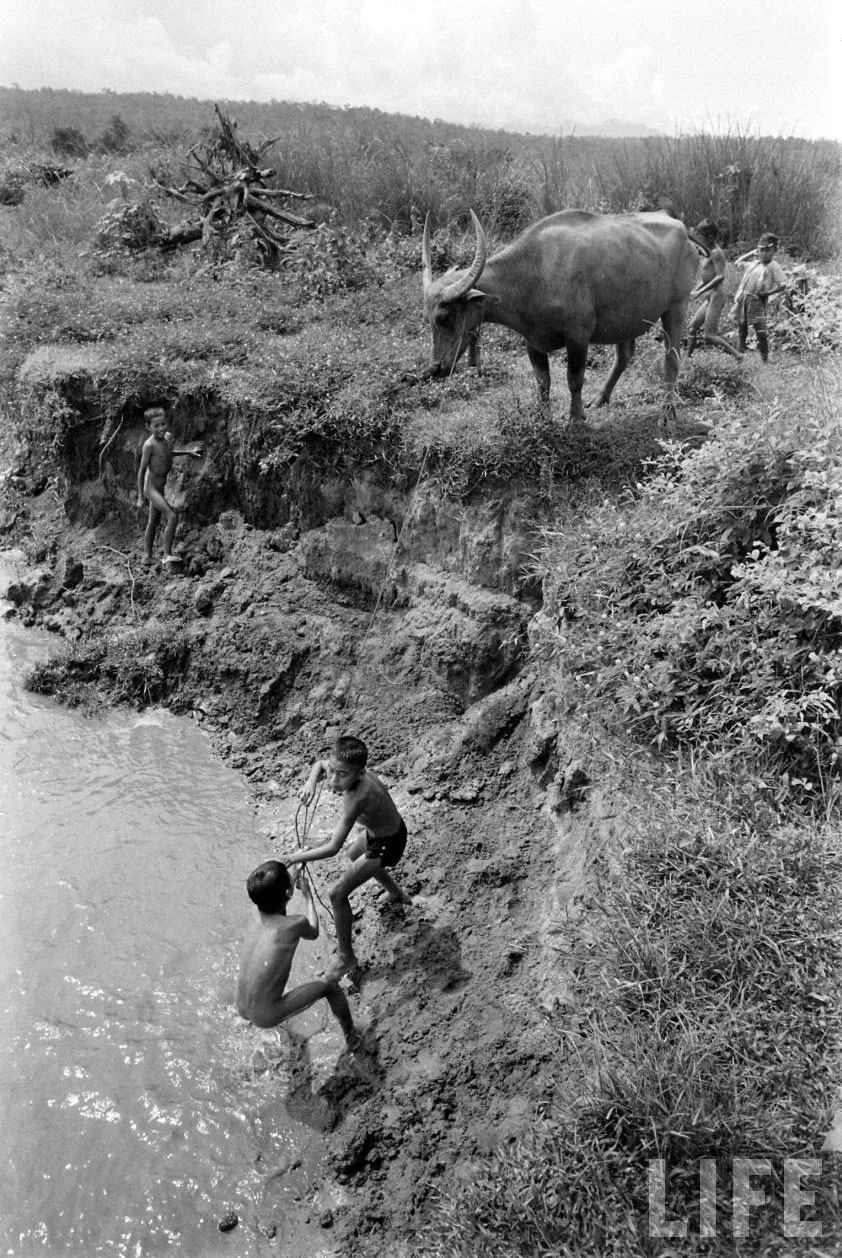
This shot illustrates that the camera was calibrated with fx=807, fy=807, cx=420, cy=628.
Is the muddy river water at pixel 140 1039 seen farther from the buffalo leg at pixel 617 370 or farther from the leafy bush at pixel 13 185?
the leafy bush at pixel 13 185

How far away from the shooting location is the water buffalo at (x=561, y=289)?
6.47 metres

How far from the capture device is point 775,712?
398 cm

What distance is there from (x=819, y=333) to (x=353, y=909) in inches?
202

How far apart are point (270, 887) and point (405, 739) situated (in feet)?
7.66

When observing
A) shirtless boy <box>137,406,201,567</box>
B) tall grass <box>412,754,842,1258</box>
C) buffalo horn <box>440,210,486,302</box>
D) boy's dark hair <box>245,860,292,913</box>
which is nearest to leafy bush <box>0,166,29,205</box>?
shirtless boy <box>137,406,201,567</box>

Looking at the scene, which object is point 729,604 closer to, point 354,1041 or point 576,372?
A: point 576,372

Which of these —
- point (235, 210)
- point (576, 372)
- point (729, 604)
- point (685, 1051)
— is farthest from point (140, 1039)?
point (235, 210)

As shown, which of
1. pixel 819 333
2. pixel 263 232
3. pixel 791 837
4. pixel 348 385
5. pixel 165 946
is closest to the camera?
pixel 791 837

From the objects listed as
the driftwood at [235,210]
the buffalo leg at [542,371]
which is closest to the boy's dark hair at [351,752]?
the buffalo leg at [542,371]

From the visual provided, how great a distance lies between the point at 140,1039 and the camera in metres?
4.52

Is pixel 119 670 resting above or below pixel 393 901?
above

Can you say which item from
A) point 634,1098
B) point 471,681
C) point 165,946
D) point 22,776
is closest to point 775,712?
point 634,1098

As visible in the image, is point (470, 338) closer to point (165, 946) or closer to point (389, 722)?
point (389, 722)

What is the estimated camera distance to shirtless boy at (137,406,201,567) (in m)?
8.39
